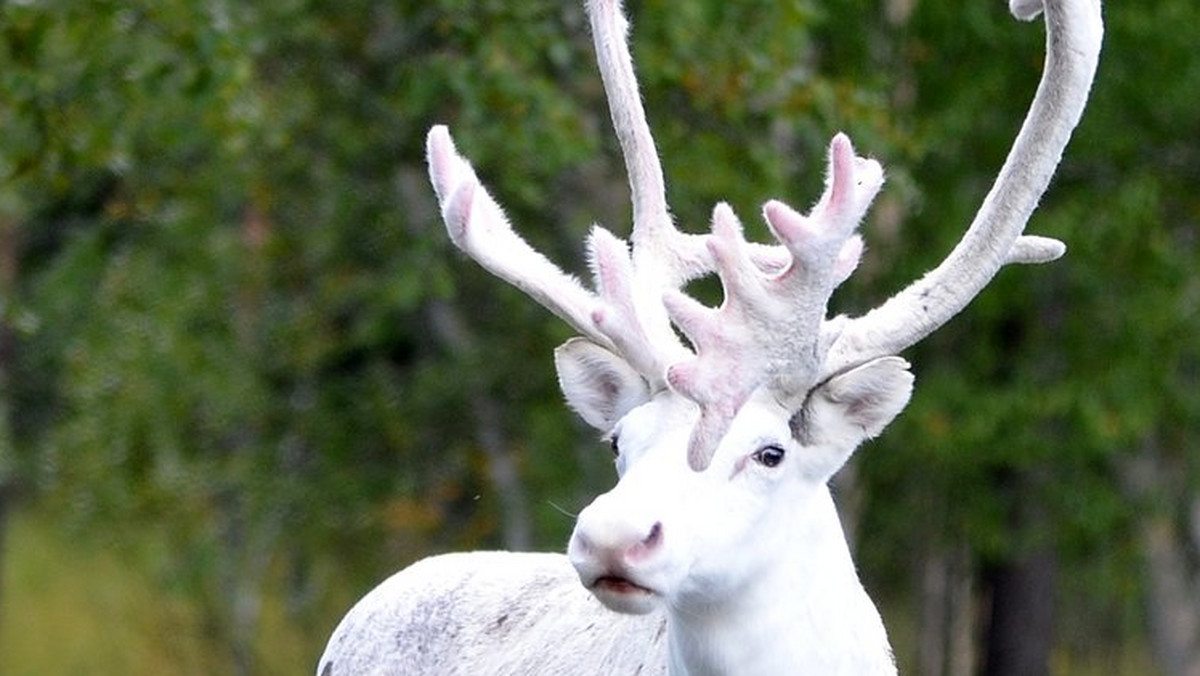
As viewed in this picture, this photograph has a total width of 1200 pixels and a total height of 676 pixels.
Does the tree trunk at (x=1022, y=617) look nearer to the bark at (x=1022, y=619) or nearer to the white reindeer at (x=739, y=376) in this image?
the bark at (x=1022, y=619)

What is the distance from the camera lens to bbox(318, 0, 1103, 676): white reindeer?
513 centimetres

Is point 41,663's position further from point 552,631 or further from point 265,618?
point 552,631

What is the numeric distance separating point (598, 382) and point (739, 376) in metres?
0.54

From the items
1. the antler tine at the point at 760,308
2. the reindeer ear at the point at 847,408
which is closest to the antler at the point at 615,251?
the antler tine at the point at 760,308

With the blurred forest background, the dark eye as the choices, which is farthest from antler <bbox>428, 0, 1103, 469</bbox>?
the blurred forest background

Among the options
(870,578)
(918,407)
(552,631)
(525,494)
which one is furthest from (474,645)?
(870,578)

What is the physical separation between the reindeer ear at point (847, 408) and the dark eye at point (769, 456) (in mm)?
97

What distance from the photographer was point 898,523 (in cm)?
1664

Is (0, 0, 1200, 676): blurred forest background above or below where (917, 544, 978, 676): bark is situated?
above

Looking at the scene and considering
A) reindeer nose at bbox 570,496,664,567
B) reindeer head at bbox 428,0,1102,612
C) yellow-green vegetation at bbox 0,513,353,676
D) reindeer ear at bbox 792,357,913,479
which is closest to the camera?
reindeer nose at bbox 570,496,664,567

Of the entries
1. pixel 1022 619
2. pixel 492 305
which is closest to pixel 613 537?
pixel 492 305

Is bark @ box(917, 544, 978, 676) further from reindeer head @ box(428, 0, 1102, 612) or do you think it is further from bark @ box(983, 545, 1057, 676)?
reindeer head @ box(428, 0, 1102, 612)

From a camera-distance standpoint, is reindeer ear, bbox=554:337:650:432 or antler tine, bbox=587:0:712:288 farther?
antler tine, bbox=587:0:712:288

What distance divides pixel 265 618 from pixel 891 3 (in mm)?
6458
